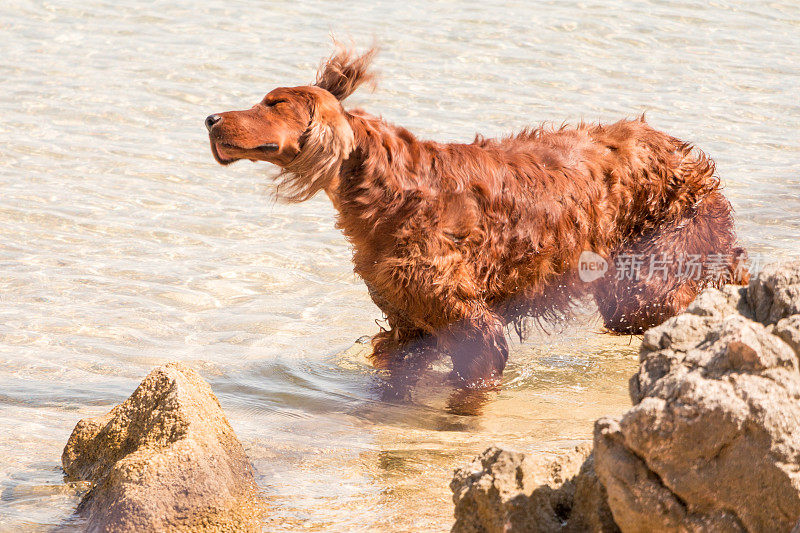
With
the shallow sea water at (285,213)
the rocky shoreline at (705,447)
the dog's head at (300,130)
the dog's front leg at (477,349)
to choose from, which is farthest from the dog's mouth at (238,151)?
the rocky shoreline at (705,447)

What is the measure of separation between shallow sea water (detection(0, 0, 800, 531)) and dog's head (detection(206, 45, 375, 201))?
399 millimetres

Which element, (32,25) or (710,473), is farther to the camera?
(32,25)

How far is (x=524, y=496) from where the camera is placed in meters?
2.59

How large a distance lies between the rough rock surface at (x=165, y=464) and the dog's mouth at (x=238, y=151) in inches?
39.5

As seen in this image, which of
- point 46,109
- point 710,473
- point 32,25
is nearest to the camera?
point 710,473

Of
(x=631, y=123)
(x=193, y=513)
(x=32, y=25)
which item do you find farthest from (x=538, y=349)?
(x=32, y=25)

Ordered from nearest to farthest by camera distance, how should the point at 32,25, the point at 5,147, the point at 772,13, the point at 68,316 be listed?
1. the point at 68,316
2. the point at 5,147
3. the point at 32,25
4. the point at 772,13

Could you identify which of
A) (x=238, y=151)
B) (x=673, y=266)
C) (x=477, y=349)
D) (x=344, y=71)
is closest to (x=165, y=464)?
(x=238, y=151)

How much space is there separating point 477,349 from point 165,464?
6.27ft

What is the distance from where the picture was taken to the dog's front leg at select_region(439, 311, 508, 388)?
453cm

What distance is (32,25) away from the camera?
11180 millimetres

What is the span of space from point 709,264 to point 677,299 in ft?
0.85

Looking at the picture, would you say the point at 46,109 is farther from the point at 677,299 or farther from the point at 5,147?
the point at 677,299

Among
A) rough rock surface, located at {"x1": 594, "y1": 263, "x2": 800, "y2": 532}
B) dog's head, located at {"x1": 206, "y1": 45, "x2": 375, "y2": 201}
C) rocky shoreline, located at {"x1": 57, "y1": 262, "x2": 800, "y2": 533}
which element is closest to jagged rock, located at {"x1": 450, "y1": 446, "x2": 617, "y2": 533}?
rocky shoreline, located at {"x1": 57, "y1": 262, "x2": 800, "y2": 533}
